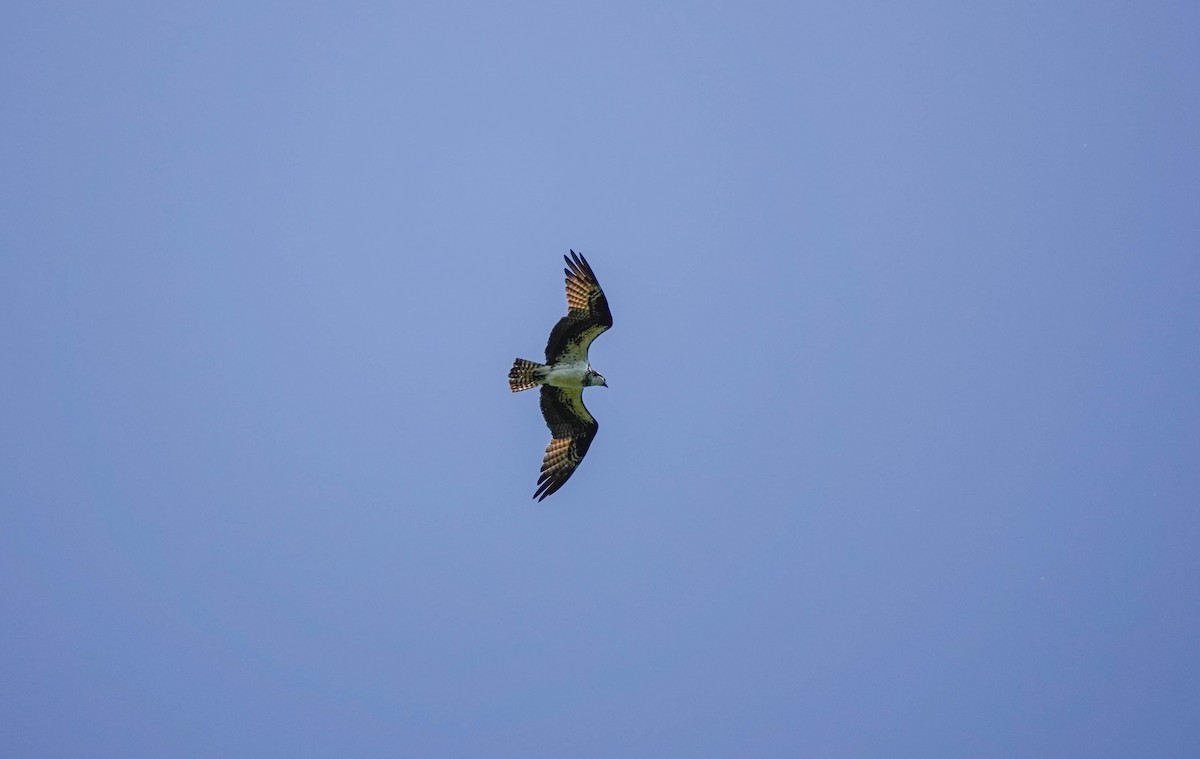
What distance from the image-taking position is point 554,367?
23125mm

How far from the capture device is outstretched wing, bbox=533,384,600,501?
23688mm

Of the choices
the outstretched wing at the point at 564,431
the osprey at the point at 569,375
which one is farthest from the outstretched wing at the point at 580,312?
the outstretched wing at the point at 564,431

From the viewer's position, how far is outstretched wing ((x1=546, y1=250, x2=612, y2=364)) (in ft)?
73.4

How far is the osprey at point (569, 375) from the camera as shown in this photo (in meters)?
22.4

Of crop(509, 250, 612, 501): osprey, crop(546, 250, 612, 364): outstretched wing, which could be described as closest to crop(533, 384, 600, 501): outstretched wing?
crop(509, 250, 612, 501): osprey

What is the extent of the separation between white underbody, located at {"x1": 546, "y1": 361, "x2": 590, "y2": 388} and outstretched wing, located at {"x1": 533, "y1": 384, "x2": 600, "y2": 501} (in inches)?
12.2

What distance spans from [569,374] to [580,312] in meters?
1.20

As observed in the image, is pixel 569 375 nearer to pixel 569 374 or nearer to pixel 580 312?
pixel 569 374

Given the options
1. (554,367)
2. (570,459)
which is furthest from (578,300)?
(570,459)

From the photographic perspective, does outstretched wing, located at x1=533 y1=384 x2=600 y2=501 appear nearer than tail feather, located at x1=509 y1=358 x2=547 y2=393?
No

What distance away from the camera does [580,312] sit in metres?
22.6

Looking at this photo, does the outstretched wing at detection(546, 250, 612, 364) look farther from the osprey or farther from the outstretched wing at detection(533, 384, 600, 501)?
the outstretched wing at detection(533, 384, 600, 501)

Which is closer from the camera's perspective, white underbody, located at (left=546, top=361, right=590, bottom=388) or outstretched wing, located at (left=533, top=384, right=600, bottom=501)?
white underbody, located at (left=546, top=361, right=590, bottom=388)

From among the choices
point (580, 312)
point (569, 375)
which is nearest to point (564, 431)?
point (569, 375)
